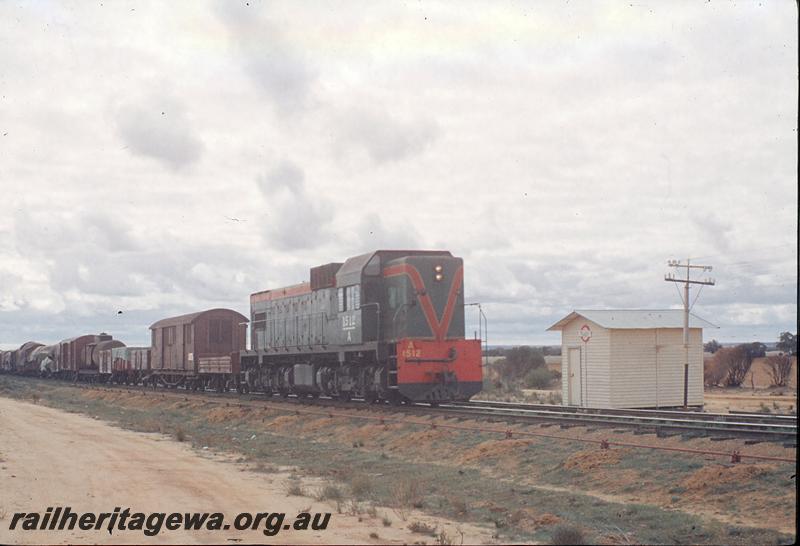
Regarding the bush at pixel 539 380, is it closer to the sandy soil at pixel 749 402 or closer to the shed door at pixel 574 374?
the sandy soil at pixel 749 402

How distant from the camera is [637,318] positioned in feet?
110

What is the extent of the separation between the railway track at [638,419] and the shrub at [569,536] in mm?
5728

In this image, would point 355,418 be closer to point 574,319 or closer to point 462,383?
point 462,383

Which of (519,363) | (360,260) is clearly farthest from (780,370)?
(360,260)

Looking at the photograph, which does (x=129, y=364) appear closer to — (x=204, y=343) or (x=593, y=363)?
(x=204, y=343)

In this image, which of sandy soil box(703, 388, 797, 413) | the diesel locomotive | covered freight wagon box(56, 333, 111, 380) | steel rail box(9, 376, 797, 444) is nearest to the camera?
steel rail box(9, 376, 797, 444)

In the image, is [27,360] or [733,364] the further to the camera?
[27,360]

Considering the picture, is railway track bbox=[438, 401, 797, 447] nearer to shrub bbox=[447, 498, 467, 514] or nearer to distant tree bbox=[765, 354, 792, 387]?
shrub bbox=[447, 498, 467, 514]

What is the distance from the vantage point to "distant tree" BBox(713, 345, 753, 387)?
57.8 metres

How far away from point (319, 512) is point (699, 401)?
80.4ft

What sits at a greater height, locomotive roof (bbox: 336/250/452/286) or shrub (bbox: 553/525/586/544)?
locomotive roof (bbox: 336/250/452/286)

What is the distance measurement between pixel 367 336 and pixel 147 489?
37.7ft

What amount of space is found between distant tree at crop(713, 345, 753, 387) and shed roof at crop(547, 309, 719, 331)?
25699 millimetres

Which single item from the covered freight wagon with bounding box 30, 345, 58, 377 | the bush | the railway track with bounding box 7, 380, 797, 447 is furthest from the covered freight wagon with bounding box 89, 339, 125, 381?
the railway track with bounding box 7, 380, 797, 447
